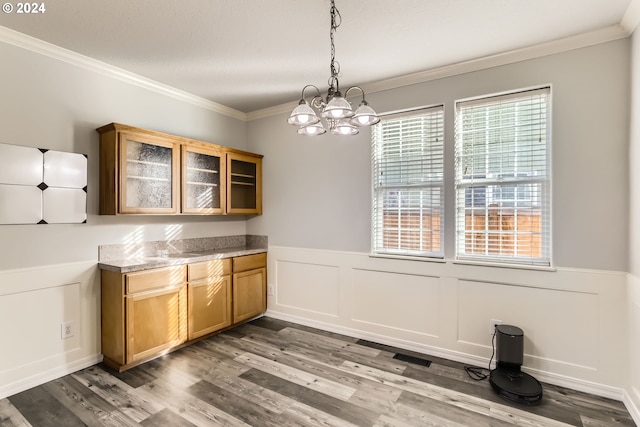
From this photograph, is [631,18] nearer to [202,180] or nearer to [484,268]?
[484,268]

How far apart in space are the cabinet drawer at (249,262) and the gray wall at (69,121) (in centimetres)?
75

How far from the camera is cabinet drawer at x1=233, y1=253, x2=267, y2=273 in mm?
3709

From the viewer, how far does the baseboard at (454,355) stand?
238 cm

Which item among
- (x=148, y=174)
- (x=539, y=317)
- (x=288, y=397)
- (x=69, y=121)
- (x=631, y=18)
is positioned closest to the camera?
(x=631, y=18)

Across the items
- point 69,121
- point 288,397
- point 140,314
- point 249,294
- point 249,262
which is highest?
point 69,121

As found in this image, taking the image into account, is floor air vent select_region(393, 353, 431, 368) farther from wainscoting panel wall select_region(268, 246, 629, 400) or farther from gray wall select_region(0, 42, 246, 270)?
gray wall select_region(0, 42, 246, 270)

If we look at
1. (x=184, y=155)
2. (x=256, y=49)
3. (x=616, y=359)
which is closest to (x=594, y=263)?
(x=616, y=359)

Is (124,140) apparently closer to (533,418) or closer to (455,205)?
(455,205)

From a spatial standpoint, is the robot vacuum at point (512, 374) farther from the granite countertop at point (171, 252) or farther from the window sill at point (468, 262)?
the granite countertop at point (171, 252)

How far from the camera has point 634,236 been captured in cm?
218

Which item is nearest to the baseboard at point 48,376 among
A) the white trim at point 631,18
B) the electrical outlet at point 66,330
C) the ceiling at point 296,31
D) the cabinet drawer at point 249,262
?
the electrical outlet at point 66,330

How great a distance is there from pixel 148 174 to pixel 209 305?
4.77 ft

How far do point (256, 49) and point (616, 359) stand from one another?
3637mm

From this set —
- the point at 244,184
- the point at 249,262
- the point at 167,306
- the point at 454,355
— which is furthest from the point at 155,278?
the point at 454,355
